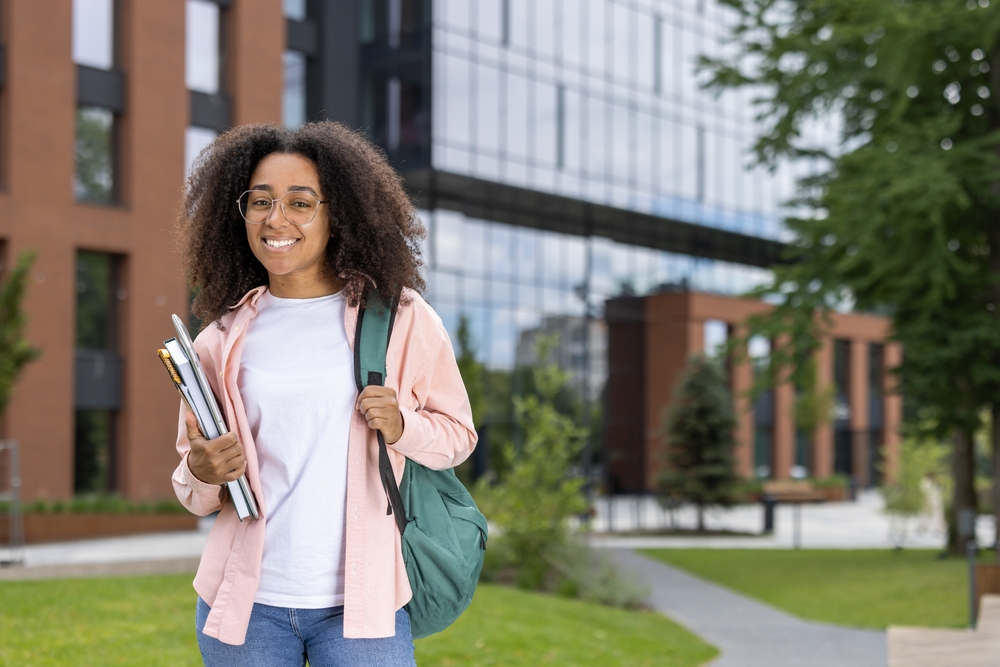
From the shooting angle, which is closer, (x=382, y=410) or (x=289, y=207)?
(x=382, y=410)

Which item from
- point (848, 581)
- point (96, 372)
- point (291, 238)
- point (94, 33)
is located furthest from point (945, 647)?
point (94, 33)

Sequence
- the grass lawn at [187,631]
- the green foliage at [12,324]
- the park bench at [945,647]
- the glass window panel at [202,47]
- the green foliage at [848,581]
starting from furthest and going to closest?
the glass window panel at [202,47]
the green foliage at [12,324]
the green foliage at [848,581]
the grass lawn at [187,631]
the park bench at [945,647]

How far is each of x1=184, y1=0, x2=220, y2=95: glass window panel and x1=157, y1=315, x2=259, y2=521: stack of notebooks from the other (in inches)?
989

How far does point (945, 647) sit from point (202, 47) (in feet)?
79.2

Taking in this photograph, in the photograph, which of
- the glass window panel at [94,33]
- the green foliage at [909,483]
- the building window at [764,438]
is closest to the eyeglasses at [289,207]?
the green foliage at [909,483]

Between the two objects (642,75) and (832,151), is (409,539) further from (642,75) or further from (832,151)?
(642,75)

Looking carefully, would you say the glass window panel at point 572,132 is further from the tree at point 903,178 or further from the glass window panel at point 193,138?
the tree at point 903,178

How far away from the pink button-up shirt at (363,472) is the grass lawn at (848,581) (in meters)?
10.8

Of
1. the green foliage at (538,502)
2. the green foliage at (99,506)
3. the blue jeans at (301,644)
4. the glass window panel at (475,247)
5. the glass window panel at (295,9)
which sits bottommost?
the green foliage at (99,506)

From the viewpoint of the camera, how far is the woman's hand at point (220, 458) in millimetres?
2518

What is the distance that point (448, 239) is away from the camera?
1250 inches

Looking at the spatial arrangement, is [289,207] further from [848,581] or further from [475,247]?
[475,247]

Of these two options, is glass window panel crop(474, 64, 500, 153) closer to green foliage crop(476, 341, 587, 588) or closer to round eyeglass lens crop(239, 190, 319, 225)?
green foliage crop(476, 341, 587, 588)

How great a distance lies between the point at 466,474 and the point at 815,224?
57.2 feet
